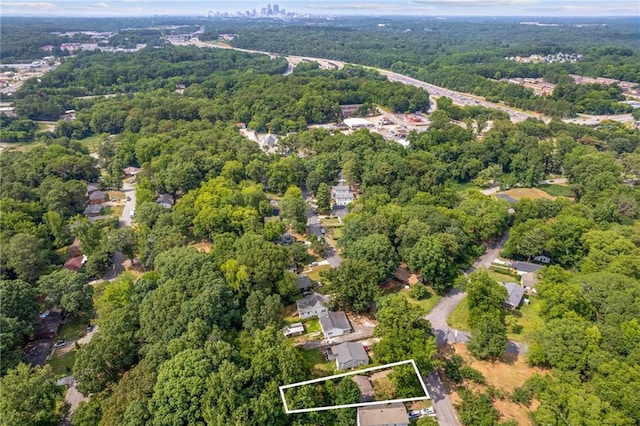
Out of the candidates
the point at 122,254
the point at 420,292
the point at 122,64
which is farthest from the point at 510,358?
the point at 122,64

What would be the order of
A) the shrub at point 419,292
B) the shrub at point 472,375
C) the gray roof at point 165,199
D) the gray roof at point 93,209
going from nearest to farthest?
the shrub at point 472,375, the shrub at point 419,292, the gray roof at point 93,209, the gray roof at point 165,199

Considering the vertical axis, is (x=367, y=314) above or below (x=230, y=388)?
below

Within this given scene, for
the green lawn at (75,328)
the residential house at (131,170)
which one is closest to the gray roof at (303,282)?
the green lawn at (75,328)

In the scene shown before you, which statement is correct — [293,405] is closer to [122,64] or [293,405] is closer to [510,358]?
[510,358]

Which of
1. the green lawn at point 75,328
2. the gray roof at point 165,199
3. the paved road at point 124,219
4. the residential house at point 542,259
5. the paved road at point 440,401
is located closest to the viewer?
the paved road at point 440,401

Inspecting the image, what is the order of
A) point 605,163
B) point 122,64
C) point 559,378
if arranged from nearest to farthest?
point 559,378 → point 605,163 → point 122,64

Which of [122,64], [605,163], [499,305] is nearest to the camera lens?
[499,305]

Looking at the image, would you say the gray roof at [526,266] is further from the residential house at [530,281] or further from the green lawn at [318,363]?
the green lawn at [318,363]
